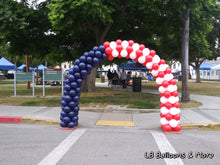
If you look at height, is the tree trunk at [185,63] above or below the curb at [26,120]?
above

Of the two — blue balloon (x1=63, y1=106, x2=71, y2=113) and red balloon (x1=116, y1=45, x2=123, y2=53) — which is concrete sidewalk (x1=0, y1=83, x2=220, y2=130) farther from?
red balloon (x1=116, y1=45, x2=123, y2=53)

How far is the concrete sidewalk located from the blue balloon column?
789 mm

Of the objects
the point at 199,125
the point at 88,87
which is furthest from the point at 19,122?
the point at 88,87

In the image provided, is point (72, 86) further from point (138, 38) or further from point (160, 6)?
point (138, 38)

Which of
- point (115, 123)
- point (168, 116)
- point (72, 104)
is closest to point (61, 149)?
point (72, 104)

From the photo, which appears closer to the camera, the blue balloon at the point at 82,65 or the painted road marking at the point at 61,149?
the painted road marking at the point at 61,149

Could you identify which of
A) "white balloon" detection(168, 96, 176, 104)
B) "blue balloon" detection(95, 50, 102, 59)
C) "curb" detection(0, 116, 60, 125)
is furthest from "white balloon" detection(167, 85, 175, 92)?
"curb" detection(0, 116, 60, 125)

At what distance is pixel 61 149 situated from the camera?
4805 millimetres

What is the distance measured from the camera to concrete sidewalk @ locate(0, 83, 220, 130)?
7.26 metres

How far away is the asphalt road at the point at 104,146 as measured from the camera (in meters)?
4.23

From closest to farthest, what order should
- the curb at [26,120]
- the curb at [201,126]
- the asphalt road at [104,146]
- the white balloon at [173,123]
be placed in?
the asphalt road at [104,146] < the white balloon at [173,123] < the curb at [201,126] < the curb at [26,120]

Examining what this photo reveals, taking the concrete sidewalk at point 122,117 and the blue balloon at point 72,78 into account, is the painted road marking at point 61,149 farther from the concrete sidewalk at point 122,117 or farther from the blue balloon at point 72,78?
the blue balloon at point 72,78

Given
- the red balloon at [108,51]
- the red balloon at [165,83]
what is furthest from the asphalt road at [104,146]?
the red balloon at [108,51]

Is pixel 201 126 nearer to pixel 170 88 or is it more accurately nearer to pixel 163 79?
pixel 170 88
